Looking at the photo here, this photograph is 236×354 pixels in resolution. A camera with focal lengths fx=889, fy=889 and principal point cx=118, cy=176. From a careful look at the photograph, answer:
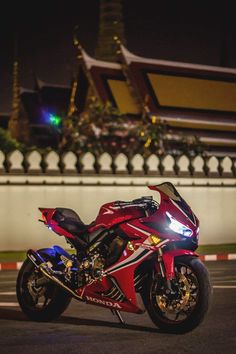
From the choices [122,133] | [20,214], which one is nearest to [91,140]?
[122,133]

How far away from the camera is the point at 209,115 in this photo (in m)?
39.6

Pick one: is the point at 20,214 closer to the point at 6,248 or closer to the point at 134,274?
the point at 6,248

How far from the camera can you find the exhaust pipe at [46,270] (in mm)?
7057

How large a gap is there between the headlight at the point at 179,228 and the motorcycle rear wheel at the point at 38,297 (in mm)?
1213

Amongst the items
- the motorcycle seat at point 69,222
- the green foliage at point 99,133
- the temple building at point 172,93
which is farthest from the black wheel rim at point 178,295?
the temple building at point 172,93

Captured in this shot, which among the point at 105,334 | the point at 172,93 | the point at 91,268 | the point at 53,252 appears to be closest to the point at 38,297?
the point at 53,252

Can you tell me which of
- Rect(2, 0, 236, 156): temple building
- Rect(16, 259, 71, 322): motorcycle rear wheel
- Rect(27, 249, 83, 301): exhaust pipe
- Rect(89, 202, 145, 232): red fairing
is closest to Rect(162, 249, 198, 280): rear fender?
Rect(89, 202, 145, 232): red fairing

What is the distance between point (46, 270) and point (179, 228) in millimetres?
1296

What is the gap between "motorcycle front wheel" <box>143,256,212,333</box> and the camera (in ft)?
20.9

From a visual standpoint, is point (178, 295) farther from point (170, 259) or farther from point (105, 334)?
point (105, 334)

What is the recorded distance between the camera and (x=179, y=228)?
6.52m

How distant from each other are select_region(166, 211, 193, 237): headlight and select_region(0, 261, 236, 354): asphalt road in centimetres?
73

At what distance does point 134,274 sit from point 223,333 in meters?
0.80

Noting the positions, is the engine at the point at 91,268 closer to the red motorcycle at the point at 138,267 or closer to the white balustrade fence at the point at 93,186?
the red motorcycle at the point at 138,267
